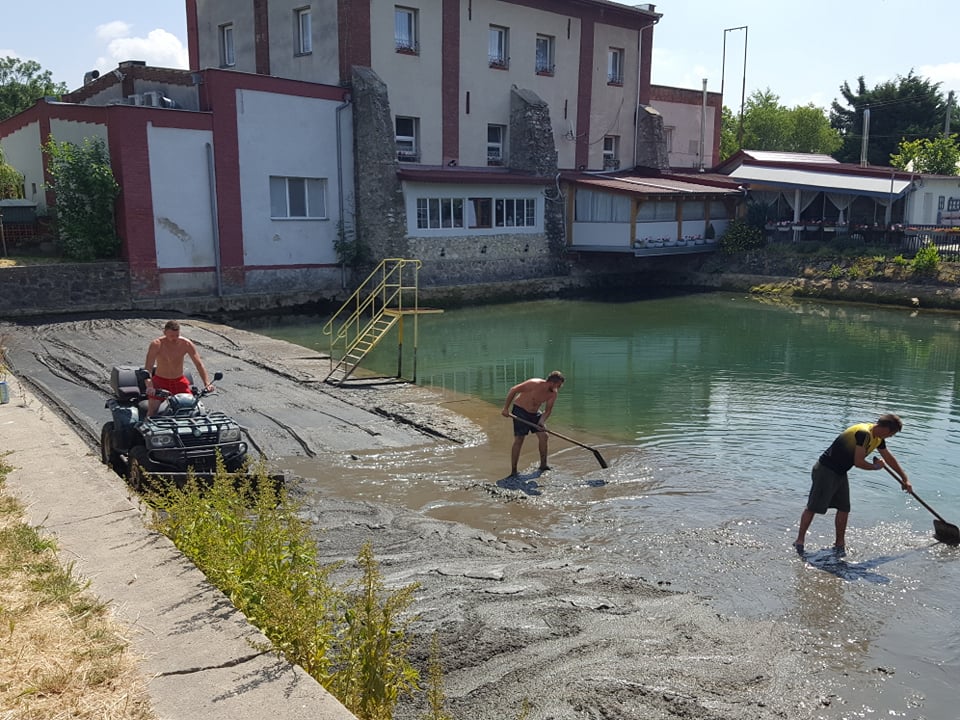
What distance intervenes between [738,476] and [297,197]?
67.8 feet

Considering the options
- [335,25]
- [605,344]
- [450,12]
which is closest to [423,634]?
[605,344]

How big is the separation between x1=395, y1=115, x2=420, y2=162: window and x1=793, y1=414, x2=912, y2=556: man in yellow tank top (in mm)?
25859

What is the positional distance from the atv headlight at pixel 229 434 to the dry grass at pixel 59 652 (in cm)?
316

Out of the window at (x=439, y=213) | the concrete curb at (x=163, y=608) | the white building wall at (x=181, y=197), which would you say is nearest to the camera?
the concrete curb at (x=163, y=608)

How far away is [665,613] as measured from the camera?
7203 mm

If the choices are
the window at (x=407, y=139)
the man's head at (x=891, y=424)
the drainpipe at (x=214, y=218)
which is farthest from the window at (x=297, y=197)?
the man's head at (x=891, y=424)

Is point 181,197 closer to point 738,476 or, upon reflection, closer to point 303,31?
point 303,31

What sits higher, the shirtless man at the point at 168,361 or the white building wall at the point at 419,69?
the white building wall at the point at 419,69

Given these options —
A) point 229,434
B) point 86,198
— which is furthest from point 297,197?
point 229,434

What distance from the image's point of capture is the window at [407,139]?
32469mm

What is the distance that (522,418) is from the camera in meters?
11.6

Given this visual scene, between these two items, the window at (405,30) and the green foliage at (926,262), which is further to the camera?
the window at (405,30)

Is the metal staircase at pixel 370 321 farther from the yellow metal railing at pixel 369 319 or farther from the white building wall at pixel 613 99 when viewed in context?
the white building wall at pixel 613 99

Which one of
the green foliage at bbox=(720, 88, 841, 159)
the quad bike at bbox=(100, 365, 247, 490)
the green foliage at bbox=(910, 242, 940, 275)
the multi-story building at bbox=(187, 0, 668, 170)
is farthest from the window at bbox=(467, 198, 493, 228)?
the green foliage at bbox=(720, 88, 841, 159)
